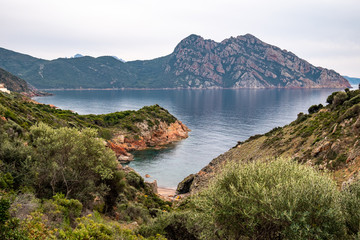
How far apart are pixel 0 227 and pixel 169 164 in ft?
197

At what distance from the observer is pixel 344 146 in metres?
28.5

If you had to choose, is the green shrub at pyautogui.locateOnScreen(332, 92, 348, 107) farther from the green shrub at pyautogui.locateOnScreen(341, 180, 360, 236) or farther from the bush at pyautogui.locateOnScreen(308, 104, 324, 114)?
the green shrub at pyautogui.locateOnScreen(341, 180, 360, 236)

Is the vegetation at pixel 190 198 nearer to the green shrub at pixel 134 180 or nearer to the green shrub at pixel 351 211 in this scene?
the green shrub at pixel 351 211

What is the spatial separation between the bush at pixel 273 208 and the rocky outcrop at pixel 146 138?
5857cm

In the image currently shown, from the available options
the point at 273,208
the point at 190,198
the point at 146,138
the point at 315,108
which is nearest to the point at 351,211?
the point at 273,208

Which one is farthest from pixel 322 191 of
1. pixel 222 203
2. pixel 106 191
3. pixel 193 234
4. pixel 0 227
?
pixel 106 191

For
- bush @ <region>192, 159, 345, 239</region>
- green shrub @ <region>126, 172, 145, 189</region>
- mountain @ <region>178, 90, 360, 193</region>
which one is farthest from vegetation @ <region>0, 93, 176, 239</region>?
mountain @ <region>178, 90, 360, 193</region>

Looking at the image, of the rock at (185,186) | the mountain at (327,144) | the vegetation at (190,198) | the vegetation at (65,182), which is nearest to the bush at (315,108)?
the mountain at (327,144)

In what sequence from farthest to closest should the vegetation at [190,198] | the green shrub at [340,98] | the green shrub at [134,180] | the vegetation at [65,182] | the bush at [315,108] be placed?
the bush at [315,108] → the green shrub at [340,98] → the green shrub at [134,180] → the vegetation at [65,182] → the vegetation at [190,198]

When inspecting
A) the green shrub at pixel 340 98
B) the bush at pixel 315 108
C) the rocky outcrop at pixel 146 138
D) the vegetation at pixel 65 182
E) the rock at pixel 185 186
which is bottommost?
the rock at pixel 185 186

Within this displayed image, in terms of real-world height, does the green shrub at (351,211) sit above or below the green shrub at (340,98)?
below

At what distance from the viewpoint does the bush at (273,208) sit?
12320 millimetres

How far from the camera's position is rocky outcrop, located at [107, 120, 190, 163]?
246 ft

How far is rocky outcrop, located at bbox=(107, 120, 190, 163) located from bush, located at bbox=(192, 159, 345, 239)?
58.6 m
